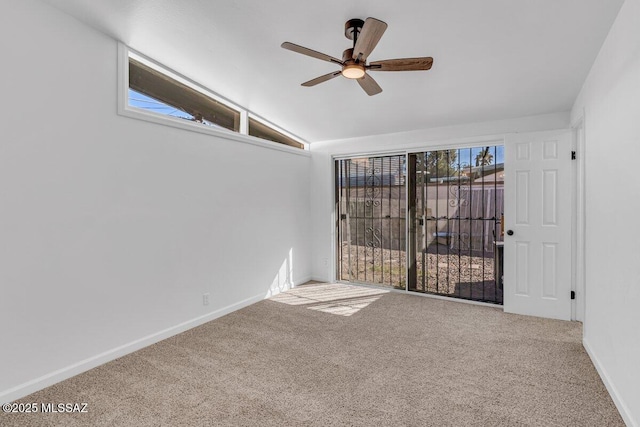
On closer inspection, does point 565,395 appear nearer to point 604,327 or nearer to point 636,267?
point 604,327

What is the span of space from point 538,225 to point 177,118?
3.94 meters

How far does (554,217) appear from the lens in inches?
139

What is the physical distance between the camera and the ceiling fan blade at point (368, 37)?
1.77 m

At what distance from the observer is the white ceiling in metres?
2.18

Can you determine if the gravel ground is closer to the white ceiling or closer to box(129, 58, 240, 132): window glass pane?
the white ceiling

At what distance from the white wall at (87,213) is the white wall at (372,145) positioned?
1.77 m

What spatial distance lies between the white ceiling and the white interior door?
0.45 metres

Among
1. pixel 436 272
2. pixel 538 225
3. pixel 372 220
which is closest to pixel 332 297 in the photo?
pixel 372 220

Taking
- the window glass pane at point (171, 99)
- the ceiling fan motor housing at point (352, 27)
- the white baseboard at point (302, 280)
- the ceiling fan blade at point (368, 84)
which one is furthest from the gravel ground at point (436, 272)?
the ceiling fan motor housing at point (352, 27)

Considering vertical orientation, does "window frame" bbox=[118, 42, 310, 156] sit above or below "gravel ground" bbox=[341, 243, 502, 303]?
above

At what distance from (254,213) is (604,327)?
346 centimetres

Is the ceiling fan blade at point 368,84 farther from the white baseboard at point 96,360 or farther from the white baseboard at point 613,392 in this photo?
the white baseboard at point 96,360

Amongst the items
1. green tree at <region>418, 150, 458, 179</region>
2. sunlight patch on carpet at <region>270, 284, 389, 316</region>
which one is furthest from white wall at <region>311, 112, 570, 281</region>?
sunlight patch on carpet at <region>270, 284, 389, 316</region>

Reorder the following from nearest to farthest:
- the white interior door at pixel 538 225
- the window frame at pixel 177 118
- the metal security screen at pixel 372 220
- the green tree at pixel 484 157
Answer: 1. the window frame at pixel 177 118
2. the white interior door at pixel 538 225
3. the green tree at pixel 484 157
4. the metal security screen at pixel 372 220
